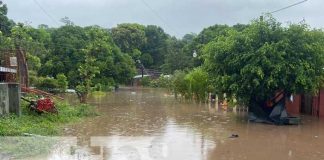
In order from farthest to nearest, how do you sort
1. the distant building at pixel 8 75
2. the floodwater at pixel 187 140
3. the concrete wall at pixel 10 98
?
1. the distant building at pixel 8 75
2. the concrete wall at pixel 10 98
3. the floodwater at pixel 187 140

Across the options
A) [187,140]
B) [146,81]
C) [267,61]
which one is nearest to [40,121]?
[187,140]

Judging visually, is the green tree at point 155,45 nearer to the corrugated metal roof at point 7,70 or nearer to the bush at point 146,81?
the bush at point 146,81

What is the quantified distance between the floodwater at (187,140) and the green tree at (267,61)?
173 cm

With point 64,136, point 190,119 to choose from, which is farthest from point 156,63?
point 64,136

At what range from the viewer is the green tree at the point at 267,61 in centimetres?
2034

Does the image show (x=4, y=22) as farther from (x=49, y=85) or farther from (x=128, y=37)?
(x=128, y=37)

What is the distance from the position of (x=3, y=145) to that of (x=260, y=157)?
708cm

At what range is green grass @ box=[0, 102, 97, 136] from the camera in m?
15.9

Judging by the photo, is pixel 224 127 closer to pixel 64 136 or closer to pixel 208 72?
pixel 208 72

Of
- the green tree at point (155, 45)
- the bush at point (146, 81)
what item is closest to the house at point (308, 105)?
the bush at point (146, 81)

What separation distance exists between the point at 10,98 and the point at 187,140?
742cm

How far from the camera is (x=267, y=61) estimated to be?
20.1 m

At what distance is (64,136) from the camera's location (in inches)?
→ 640

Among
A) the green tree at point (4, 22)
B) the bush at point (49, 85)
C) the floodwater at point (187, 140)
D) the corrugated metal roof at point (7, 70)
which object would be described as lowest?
the floodwater at point (187, 140)
